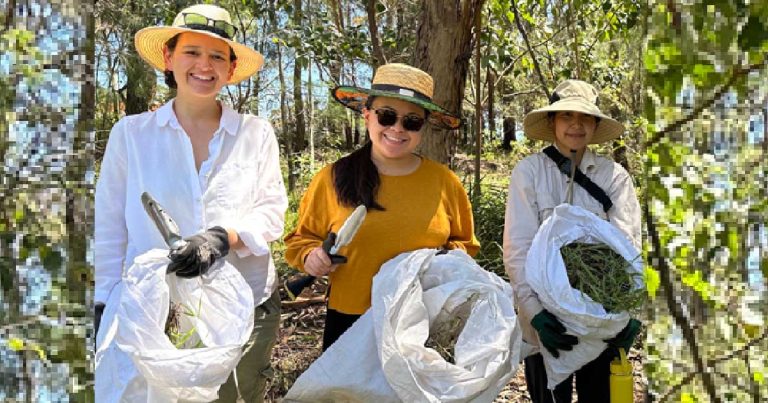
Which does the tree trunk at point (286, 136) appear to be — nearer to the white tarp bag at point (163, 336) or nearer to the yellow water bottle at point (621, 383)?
the white tarp bag at point (163, 336)

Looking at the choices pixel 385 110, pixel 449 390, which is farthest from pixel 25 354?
pixel 385 110

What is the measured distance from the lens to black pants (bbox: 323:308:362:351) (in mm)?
2189

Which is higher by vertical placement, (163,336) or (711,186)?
(711,186)

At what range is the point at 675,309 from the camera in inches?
24.6

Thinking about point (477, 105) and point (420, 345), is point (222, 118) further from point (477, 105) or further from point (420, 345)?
point (477, 105)

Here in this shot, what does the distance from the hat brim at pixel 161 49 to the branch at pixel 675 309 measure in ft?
5.41

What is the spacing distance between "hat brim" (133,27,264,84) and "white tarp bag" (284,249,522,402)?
2.94ft

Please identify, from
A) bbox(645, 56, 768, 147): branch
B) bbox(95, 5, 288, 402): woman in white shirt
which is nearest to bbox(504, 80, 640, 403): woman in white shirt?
bbox(95, 5, 288, 402): woman in white shirt

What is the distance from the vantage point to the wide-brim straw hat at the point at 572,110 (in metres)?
2.28

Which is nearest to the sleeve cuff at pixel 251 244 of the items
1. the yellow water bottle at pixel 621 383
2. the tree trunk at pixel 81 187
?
the yellow water bottle at pixel 621 383

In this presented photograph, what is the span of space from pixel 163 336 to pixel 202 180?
1.68 ft

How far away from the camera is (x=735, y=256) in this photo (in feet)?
1.91

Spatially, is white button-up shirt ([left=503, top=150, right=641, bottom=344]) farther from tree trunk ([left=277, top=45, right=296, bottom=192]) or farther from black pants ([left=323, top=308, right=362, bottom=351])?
tree trunk ([left=277, top=45, right=296, bottom=192])

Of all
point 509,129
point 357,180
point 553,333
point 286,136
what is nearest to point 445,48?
point 357,180
